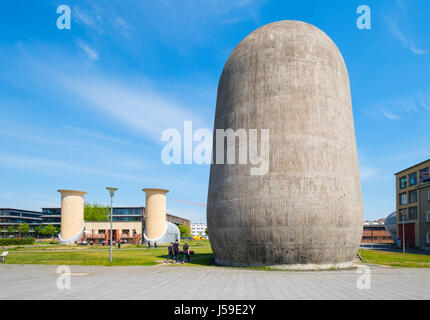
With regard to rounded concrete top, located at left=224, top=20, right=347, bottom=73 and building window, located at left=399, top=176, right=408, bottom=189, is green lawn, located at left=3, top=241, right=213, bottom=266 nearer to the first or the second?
rounded concrete top, located at left=224, top=20, right=347, bottom=73

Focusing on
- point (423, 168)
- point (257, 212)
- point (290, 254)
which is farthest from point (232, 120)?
point (423, 168)

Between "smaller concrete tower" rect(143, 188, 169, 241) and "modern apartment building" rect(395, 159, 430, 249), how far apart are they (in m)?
40.6

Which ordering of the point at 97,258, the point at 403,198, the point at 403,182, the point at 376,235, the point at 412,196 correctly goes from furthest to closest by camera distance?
the point at 376,235
the point at 403,182
the point at 403,198
the point at 412,196
the point at 97,258

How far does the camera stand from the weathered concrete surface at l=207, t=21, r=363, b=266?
1792cm

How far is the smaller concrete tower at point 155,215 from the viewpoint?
2477 inches

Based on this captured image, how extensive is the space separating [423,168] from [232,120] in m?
42.9

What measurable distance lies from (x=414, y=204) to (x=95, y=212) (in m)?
88.4

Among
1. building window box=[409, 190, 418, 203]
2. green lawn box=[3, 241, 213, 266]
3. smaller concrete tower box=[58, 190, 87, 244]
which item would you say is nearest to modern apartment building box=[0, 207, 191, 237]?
smaller concrete tower box=[58, 190, 87, 244]

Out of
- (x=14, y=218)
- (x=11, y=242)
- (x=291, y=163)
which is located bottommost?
(x=14, y=218)

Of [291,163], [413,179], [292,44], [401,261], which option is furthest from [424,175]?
[291,163]

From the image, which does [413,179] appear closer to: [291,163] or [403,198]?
[403,198]

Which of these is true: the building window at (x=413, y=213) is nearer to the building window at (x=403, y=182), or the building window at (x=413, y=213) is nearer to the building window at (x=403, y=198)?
the building window at (x=403, y=198)

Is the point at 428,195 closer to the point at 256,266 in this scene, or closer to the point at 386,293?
the point at 256,266

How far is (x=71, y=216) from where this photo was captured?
222 feet
